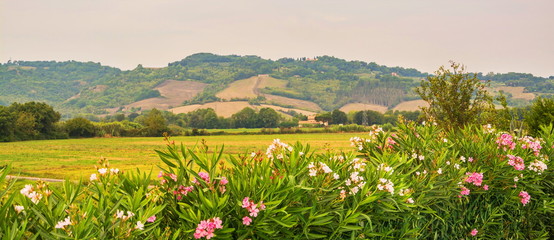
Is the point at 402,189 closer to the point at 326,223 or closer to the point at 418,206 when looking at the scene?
the point at 418,206

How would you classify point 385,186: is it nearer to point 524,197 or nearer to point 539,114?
point 524,197

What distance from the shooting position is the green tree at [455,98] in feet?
55.8

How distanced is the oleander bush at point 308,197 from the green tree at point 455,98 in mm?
10781

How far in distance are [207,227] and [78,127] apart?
95.7m

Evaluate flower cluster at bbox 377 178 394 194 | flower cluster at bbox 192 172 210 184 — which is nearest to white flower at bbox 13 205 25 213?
flower cluster at bbox 192 172 210 184

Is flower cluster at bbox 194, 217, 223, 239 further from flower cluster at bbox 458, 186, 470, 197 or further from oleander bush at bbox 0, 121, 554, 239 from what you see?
flower cluster at bbox 458, 186, 470, 197

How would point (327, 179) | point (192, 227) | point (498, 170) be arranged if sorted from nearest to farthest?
point (192, 227), point (327, 179), point (498, 170)

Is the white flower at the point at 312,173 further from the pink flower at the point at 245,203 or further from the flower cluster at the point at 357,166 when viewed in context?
the pink flower at the point at 245,203

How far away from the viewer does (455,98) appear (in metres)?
17.2

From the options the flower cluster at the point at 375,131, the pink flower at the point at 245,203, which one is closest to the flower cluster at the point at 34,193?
the pink flower at the point at 245,203

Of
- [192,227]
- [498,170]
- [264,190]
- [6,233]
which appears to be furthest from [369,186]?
[6,233]

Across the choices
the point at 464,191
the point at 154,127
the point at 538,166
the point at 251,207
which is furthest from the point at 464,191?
the point at 154,127

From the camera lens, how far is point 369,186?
422 cm

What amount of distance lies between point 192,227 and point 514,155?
525 cm
